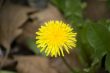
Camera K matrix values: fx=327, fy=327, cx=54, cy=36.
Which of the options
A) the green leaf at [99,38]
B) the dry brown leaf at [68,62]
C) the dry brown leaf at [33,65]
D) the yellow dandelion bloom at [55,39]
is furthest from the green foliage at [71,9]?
the yellow dandelion bloom at [55,39]

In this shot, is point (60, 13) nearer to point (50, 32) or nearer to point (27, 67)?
point (27, 67)

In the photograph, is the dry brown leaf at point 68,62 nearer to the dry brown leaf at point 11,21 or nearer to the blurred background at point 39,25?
the blurred background at point 39,25

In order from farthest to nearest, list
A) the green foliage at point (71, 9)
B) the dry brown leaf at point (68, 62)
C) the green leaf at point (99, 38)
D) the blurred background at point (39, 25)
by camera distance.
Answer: the green foliage at point (71, 9) → the dry brown leaf at point (68, 62) → the blurred background at point (39, 25) → the green leaf at point (99, 38)

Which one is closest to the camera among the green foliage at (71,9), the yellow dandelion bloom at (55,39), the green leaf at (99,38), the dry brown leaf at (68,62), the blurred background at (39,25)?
the yellow dandelion bloom at (55,39)

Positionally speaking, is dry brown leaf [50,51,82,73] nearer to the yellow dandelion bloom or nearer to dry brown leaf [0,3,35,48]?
dry brown leaf [0,3,35,48]

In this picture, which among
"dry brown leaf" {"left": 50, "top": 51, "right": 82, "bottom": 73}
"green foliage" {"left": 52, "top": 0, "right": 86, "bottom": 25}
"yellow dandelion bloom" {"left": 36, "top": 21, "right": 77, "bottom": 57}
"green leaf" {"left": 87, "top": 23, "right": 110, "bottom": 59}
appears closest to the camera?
"yellow dandelion bloom" {"left": 36, "top": 21, "right": 77, "bottom": 57}

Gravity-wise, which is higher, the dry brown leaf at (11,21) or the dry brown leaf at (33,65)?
the dry brown leaf at (11,21)

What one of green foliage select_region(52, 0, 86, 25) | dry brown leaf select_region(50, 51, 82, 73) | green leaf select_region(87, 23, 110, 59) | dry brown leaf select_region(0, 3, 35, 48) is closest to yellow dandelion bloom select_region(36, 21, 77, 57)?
green leaf select_region(87, 23, 110, 59)
